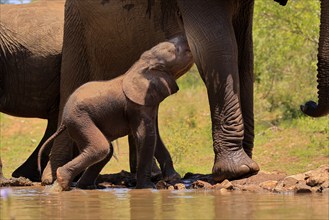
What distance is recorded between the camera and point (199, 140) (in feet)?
46.3

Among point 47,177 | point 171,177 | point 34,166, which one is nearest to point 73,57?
point 47,177

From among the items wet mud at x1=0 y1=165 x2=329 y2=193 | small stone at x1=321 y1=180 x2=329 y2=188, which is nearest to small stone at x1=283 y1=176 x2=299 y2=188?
wet mud at x1=0 y1=165 x2=329 y2=193

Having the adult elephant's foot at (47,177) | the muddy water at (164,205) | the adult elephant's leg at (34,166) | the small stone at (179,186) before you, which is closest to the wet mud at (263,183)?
the small stone at (179,186)

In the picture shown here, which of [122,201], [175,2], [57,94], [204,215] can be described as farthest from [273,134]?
[204,215]

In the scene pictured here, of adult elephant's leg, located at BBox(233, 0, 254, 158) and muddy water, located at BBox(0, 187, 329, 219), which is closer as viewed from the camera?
muddy water, located at BBox(0, 187, 329, 219)

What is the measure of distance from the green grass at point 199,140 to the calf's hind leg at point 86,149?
3.12 metres

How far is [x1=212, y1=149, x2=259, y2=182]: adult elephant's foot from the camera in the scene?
7.77 m

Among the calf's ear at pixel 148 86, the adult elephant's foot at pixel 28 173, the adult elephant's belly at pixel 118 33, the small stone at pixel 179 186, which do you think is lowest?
the small stone at pixel 179 186

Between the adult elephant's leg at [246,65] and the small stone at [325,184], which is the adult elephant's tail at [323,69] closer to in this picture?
the small stone at [325,184]

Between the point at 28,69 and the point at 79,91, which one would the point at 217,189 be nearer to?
the point at 79,91

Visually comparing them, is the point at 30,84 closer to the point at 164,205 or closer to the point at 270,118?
the point at 164,205

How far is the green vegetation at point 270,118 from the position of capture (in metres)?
12.3

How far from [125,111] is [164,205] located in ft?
6.37

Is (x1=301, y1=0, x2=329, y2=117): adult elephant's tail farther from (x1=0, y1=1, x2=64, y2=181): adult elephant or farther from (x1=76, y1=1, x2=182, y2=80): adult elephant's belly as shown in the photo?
(x1=0, y1=1, x2=64, y2=181): adult elephant
